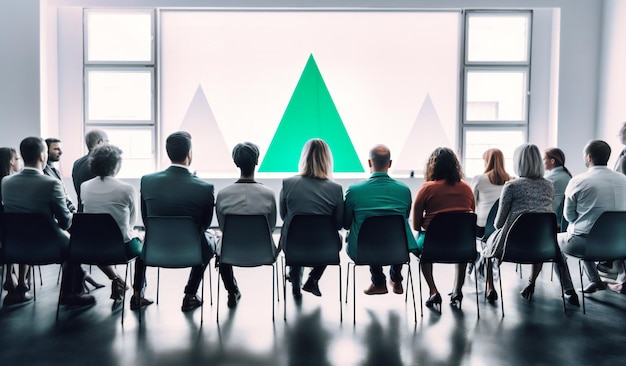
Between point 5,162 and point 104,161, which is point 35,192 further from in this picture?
point 5,162

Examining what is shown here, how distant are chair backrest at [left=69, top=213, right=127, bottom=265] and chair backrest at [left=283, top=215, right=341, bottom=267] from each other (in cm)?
110

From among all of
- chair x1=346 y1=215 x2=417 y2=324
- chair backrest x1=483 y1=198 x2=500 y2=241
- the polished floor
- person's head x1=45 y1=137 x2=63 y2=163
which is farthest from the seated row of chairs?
person's head x1=45 y1=137 x2=63 y2=163

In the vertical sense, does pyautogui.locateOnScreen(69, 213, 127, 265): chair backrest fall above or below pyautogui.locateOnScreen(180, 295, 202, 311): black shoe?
above

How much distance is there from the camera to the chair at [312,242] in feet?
10.8

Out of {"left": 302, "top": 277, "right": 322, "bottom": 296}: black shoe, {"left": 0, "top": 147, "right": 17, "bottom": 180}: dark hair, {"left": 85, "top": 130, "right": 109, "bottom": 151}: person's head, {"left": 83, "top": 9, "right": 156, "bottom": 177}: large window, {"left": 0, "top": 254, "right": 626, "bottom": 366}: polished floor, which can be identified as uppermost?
{"left": 83, "top": 9, "right": 156, "bottom": 177}: large window

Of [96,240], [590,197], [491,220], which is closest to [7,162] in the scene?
[96,240]

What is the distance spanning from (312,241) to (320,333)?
1.91 ft

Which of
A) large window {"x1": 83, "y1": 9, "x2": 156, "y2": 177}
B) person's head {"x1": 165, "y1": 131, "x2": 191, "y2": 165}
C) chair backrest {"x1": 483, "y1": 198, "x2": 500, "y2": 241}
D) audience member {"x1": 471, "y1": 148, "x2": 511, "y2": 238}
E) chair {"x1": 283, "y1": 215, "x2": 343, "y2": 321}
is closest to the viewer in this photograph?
chair {"x1": 283, "y1": 215, "x2": 343, "y2": 321}

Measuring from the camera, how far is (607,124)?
6531 millimetres

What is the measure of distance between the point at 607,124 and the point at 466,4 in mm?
2372

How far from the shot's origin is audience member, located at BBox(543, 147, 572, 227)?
438 cm

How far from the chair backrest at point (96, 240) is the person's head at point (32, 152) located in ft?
2.22

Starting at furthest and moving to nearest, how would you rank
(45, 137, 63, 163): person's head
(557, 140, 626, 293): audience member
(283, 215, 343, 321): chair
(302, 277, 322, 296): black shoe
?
(45, 137, 63, 163): person's head
(302, 277, 322, 296): black shoe
(557, 140, 626, 293): audience member
(283, 215, 343, 321): chair

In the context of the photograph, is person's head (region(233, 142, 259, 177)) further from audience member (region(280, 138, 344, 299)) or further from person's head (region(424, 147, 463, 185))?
person's head (region(424, 147, 463, 185))
